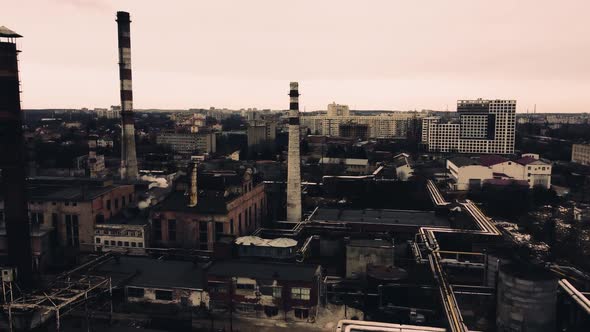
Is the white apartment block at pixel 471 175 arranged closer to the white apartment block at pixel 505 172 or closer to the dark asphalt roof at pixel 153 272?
the white apartment block at pixel 505 172

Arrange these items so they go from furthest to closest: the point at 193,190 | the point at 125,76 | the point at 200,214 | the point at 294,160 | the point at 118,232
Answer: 1. the point at 125,76
2. the point at 294,160
3. the point at 118,232
4. the point at 193,190
5. the point at 200,214

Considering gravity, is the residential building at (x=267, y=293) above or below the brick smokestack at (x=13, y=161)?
below

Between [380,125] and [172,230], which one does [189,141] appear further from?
[380,125]

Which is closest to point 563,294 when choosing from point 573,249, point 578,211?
point 573,249

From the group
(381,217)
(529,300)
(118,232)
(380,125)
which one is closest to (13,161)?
(118,232)

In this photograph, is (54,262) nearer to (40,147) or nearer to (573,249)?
(573,249)

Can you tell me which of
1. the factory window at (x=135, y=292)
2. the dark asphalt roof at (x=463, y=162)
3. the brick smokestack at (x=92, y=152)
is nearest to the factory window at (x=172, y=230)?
the factory window at (x=135, y=292)
